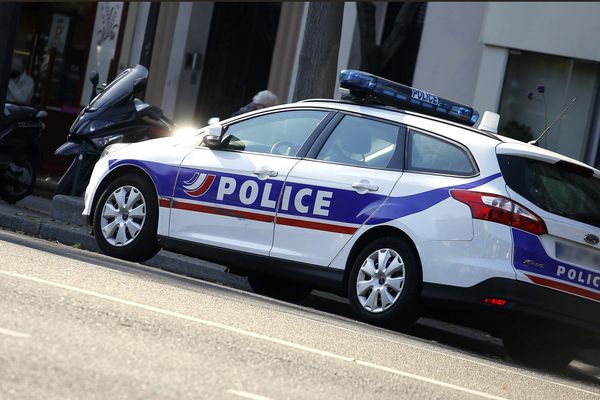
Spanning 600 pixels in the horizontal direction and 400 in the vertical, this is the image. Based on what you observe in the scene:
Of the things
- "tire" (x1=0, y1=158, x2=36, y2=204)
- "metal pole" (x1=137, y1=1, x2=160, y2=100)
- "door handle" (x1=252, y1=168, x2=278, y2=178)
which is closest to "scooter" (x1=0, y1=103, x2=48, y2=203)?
"tire" (x1=0, y1=158, x2=36, y2=204)

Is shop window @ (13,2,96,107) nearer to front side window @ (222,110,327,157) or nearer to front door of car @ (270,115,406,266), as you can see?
front side window @ (222,110,327,157)

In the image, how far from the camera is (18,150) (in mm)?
14797

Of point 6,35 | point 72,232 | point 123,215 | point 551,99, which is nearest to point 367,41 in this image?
point 551,99

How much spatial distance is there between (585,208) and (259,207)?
8.13 feet

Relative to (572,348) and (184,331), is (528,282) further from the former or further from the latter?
(184,331)

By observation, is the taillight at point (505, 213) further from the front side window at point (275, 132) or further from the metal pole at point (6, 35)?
the metal pole at point (6, 35)

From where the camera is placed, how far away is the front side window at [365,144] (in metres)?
9.95

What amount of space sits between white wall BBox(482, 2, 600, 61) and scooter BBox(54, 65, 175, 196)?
546 centimetres

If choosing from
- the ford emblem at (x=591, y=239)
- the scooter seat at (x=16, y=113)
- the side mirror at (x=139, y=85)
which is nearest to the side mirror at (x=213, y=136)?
the ford emblem at (x=591, y=239)

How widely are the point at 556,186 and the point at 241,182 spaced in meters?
2.48

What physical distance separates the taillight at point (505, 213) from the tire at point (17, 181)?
7.11 meters

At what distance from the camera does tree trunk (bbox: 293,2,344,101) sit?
47.8 feet

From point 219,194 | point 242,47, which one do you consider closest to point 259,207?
point 219,194

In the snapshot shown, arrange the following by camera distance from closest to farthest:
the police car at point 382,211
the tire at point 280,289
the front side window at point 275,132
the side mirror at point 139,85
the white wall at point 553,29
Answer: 1. the police car at point 382,211
2. the front side window at point 275,132
3. the tire at point 280,289
4. the side mirror at point 139,85
5. the white wall at point 553,29
